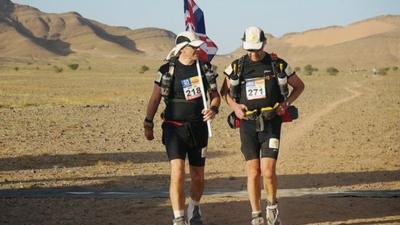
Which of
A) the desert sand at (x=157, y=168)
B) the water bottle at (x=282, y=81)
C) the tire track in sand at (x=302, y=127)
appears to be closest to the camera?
the water bottle at (x=282, y=81)

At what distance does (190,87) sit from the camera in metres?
7.50

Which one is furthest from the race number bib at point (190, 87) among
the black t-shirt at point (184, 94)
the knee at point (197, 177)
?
the knee at point (197, 177)

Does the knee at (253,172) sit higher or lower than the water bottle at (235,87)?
lower

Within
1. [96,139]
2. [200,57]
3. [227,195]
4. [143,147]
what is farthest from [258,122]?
[96,139]

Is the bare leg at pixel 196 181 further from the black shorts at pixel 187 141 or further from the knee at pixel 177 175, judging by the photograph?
the knee at pixel 177 175

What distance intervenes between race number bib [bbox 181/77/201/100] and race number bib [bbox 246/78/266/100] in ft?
1.71

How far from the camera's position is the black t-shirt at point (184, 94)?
24.6ft

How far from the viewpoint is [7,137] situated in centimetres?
1888

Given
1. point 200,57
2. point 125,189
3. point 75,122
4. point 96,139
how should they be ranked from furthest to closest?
point 75,122
point 96,139
point 125,189
point 200,57

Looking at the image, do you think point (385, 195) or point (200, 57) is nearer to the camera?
point (200, 57)

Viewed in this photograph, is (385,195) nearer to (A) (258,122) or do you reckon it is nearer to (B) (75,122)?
(A) (258,122)

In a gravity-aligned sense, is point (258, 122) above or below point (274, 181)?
above

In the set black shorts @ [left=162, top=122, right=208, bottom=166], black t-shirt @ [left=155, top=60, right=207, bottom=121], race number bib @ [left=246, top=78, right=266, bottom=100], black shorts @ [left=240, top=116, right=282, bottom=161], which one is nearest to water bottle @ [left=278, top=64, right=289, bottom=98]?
race number bib @ [left=246, top=78, right=266, bottom=100]

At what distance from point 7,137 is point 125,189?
8.79 m
